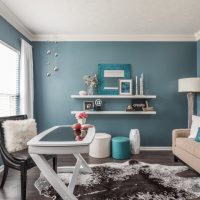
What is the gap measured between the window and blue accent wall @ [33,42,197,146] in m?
0.73

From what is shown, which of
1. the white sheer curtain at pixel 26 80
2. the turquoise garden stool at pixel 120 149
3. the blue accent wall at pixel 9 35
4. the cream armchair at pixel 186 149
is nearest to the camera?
the cream armchair at pixel 186 149

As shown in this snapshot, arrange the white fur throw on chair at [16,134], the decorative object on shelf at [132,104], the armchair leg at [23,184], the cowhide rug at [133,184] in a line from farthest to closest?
the decorative object on shelf at [132,104] < the white fur throw on chair at [16,134] < the cowhide rug at [133,184] < the armchair leg at [23,184]

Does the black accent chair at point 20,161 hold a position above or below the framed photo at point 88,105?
below

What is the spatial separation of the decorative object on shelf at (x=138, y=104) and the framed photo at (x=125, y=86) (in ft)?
0.88

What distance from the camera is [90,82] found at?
4.60 m

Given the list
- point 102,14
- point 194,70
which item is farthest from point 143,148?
point 102,14

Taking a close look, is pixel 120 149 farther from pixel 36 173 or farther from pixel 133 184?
pixel 36 173

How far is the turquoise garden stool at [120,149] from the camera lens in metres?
3.97

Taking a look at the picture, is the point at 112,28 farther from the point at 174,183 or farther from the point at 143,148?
the point at 174,183

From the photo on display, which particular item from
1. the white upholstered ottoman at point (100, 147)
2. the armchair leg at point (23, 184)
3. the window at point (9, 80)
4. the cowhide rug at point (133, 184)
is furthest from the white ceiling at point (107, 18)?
the cowhide rug at point (133, 184)

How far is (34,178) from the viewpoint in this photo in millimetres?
3027

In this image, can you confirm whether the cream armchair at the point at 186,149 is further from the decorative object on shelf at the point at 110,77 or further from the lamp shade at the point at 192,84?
the decorative object on shelf at the point at 110,77

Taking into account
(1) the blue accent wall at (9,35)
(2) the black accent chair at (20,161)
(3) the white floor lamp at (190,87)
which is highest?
(1) the blue accent wall at (9,35)

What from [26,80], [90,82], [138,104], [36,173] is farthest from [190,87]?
[26,80]
